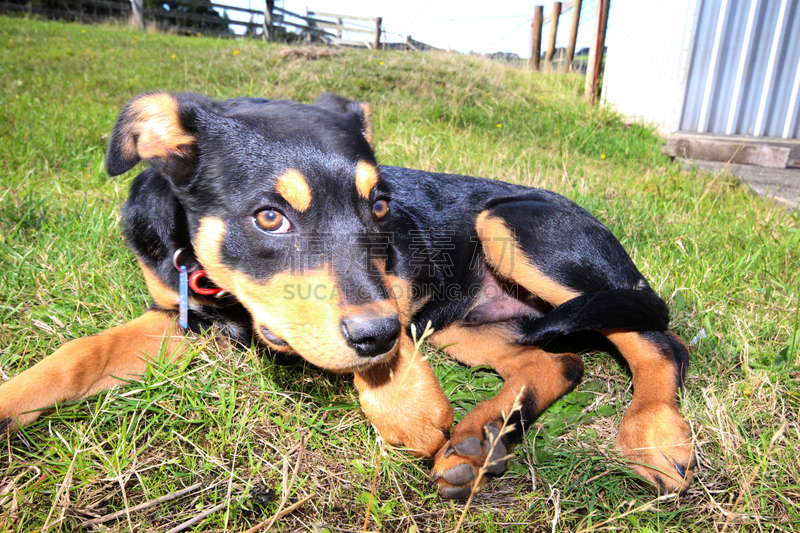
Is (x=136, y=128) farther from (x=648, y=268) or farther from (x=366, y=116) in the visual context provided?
(x=648, y=268)

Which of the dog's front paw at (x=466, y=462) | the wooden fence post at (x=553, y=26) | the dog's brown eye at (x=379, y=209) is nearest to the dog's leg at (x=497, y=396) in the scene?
the dog's front paw at (x=466, y=462)

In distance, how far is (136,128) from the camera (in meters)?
2.31

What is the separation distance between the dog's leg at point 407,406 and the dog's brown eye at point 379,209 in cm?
69

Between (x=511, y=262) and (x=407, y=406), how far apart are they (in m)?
1.24

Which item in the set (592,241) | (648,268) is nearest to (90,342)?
(592,241)

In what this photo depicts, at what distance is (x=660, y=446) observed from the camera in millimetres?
2148

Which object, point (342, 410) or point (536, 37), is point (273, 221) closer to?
point (342, 410)

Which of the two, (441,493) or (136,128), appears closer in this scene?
(441,493)

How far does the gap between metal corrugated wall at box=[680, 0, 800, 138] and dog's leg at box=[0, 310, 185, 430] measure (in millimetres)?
7450

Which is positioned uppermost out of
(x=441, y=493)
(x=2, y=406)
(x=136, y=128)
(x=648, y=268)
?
(x=136, y=128)

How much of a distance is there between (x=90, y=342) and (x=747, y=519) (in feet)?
9.19

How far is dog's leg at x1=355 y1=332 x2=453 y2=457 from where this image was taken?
6.98 ft

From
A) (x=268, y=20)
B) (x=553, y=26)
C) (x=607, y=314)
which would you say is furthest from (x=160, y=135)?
(x=268, y=20)

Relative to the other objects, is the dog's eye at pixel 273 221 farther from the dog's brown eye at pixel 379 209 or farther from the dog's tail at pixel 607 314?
the dog's tail at pixel 607 314
